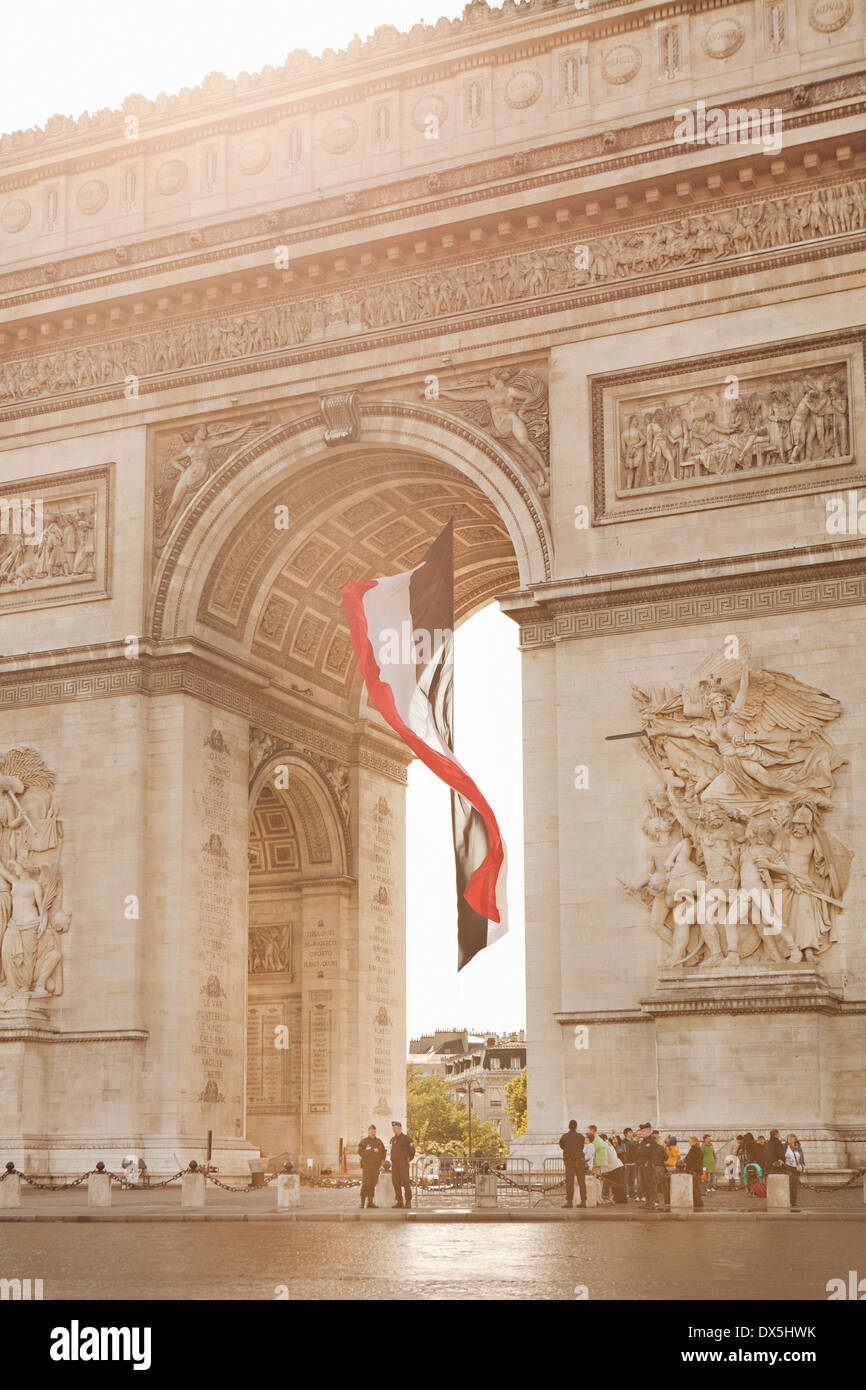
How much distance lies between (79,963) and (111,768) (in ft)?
11.8

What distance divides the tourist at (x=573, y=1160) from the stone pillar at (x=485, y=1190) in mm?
1044

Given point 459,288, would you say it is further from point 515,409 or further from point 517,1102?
point 517,1102

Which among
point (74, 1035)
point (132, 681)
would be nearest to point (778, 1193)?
point (74, 1035)

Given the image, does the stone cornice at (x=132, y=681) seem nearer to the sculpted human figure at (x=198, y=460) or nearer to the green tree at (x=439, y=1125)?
the sculpted human figure at (x=198, y=460)

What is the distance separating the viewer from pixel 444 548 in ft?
109

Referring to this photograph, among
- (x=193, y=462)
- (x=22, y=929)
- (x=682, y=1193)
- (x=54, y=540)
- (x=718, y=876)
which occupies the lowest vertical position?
(x=682, y=1193)

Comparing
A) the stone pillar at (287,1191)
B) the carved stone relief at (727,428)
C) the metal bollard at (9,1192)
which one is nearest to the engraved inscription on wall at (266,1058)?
the metal bollard at (9,1192)

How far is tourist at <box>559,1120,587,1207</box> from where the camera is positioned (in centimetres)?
2556

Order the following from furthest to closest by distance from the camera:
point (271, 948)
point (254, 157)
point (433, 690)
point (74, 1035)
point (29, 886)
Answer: point (271, 948)
point (254, 157)
point (29, 886)
point (74, 1035)
point (433, 690)

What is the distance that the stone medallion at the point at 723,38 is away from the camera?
104 feet

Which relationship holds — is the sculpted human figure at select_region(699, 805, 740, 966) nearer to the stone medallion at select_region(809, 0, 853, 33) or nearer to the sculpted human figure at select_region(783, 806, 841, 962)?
the sculpted human figure at select_region(783, 806, 841, 962)

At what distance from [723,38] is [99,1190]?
21557 millimetres

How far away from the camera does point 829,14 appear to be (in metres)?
31.1
